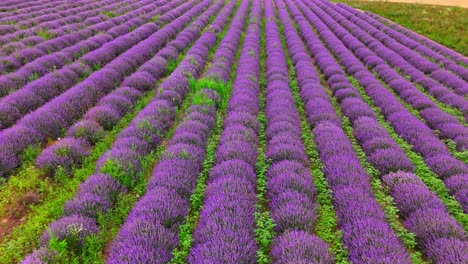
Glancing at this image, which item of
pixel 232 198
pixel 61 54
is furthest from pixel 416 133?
pixel 61 54

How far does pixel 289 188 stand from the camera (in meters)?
4.52

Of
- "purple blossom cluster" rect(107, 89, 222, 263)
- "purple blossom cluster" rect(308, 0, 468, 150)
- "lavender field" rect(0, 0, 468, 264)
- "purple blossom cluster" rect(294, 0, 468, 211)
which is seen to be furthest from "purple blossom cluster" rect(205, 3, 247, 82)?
"purple blossom cluster" rect(308, 0, 468, 150)

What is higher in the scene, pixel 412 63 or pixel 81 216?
pixel 81 216

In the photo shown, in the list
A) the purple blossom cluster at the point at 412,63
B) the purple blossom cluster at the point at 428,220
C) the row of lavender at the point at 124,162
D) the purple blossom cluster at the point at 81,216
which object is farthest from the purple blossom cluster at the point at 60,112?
the purple blossom cluster at the point at 412,63

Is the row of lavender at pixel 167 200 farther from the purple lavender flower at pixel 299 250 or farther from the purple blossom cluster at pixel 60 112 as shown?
the purple blossom cluster at pixel 60 112

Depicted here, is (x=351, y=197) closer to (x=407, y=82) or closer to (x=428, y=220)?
(x=428, y=220)

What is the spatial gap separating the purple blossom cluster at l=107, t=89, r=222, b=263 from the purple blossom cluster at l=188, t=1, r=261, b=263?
29cm

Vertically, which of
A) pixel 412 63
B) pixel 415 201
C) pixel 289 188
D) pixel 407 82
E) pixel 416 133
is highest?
pixel 289 188

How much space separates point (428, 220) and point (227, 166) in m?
2.71

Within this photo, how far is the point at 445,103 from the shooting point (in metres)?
8.46

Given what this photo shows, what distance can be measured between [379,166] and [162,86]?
5.38 m

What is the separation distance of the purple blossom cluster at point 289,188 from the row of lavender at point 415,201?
1207 mm

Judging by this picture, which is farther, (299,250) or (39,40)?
(39,40)

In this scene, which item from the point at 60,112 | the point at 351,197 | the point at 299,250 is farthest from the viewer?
the point at 60,112
